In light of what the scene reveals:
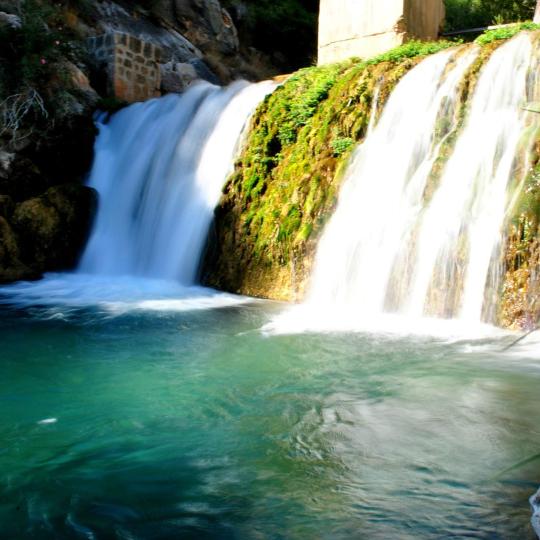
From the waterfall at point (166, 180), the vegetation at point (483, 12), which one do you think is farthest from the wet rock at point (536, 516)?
the vegetation at point (483, 12)

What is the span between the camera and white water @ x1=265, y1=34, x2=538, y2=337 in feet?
23.6

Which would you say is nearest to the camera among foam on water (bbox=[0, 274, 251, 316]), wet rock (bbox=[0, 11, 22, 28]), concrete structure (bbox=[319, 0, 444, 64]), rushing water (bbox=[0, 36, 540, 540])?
rushing water (bbox=[0, 36, 540, 540])

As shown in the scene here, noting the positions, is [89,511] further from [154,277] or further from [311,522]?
[154,277]

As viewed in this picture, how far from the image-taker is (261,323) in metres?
7.47

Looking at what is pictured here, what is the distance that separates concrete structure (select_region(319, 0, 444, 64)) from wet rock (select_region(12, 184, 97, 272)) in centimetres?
597

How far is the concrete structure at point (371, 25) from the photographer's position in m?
12.8

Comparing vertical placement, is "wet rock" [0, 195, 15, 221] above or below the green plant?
below

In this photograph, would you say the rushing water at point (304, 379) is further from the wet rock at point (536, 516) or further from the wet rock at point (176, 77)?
the wet rock at point (176, 77)

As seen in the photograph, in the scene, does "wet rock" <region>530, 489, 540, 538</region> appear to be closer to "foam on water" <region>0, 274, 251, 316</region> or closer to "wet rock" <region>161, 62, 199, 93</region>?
"foam on water" <region>0, 274, 251, 316</region>

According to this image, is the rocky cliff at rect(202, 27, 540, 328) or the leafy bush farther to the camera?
the leafy bush

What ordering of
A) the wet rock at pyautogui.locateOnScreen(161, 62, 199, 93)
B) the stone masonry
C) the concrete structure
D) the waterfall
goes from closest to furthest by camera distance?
the waterfall, the concrete structure, the stone masonry, the wet rock at pyautogui.locateOnScreen(161, 62, 199, 93)

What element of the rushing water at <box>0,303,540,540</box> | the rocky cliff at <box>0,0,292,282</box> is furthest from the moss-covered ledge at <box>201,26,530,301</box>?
the rocky cliff at <box>0,0,292,282</box>

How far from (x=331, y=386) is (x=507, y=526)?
225 centimetres

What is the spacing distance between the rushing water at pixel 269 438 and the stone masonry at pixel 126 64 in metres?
12.0
